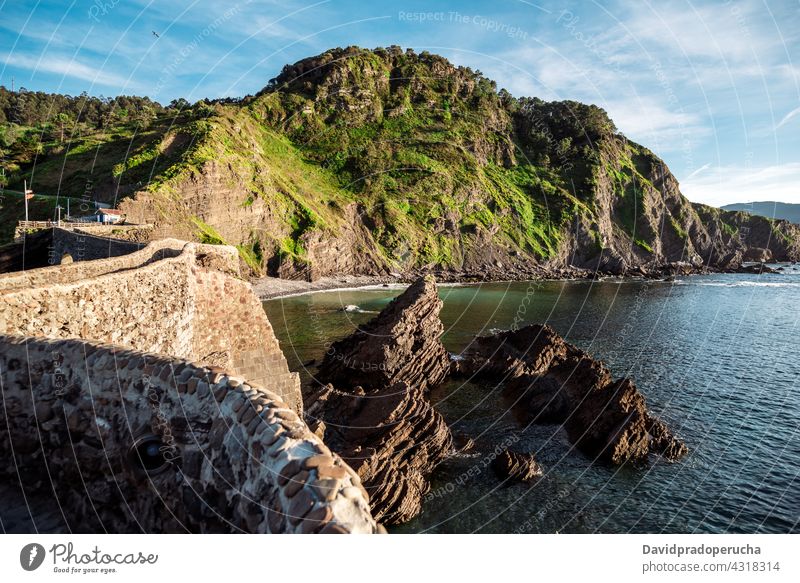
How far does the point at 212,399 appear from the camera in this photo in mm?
5766

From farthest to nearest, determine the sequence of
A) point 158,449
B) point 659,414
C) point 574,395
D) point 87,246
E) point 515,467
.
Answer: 1. point 659,414
2. point 574,395
3. point 87,246
4. point 515,467
5. point 158,449

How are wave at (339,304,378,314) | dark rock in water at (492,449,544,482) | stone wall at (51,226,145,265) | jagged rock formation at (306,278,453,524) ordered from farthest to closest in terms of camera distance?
wave at (339,304,378,314)
stone wall at (51,226,145,265)
dark rock in water at (492,449,544,482)
jagged rock formation at (306,278,453,524)

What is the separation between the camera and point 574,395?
30984mm

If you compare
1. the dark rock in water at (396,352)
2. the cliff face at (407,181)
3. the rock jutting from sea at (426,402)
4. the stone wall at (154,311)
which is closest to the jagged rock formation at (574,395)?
the rock jutting from sea at (426,402)

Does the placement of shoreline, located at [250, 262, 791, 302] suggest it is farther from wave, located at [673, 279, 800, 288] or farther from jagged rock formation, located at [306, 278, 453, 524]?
jagged rock formation, located at [306, 278, 453, 524]

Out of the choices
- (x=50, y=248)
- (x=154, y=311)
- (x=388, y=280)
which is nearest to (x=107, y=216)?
(x=50, y=248)

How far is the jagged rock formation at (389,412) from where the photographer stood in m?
21.3

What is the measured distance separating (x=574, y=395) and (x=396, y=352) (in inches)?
557

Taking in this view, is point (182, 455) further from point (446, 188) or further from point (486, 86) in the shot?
point (486, 86)

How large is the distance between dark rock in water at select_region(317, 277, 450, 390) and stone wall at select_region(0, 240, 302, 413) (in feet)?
56.9

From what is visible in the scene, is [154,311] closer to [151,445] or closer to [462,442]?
[151,445]

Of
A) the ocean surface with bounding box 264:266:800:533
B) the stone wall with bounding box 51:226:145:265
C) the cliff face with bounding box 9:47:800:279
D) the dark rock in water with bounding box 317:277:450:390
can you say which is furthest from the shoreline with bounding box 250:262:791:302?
the stone wall with bounding box 51:226:145:265

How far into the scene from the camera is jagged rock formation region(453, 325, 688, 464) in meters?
26.2
